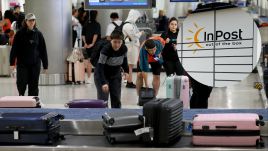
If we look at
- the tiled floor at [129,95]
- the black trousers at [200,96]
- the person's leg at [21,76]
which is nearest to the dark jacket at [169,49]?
the tiled floor at [129,95]

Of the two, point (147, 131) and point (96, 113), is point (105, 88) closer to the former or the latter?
point (96, 113)

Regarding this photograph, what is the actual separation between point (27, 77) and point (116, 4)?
90.8 inches

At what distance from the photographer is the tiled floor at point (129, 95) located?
10.3 metres

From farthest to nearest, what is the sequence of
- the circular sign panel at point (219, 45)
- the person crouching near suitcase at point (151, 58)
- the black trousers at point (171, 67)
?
1. the black trousers at point (171, 67)
2. the person crouching near suitcase at point (151, 58)
3. the circular sign panel at point (219, 45)

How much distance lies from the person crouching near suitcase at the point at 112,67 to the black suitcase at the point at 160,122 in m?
4.07

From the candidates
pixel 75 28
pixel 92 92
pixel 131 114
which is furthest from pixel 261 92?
pixel 131 114

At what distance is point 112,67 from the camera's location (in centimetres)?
791

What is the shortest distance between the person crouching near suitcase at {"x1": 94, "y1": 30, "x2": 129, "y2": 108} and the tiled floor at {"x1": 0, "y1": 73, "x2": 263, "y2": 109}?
5.40 feet

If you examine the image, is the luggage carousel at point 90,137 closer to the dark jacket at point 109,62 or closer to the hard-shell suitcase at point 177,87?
the dark jacket at point 109,62

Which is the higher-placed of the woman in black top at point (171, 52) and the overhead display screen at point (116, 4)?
the overhead display screen at point (116, 4)

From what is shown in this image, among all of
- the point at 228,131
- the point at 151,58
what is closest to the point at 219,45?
the point at 228,131

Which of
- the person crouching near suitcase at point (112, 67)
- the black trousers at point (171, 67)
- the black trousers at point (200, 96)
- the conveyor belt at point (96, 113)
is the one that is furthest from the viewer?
the black trousers at point (171, 67)

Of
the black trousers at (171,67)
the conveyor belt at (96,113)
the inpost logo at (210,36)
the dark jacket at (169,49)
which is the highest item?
the inpost logo at (210,36)

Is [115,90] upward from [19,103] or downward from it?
downward
